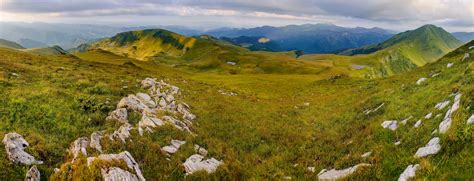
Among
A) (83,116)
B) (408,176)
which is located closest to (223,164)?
(408,176)

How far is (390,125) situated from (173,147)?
1284 cm

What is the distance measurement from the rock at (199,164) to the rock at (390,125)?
10196 mm

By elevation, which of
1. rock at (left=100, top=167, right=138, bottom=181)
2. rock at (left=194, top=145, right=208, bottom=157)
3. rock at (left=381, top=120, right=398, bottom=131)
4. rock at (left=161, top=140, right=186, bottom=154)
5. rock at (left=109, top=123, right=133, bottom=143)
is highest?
rock at (left=381, top=120, right=398, bottom=131)

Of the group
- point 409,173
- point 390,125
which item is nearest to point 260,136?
point 390,125

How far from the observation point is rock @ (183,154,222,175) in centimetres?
1344

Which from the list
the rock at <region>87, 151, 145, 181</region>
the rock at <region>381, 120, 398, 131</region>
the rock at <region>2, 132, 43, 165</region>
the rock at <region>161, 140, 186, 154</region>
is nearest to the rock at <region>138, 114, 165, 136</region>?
the rock at <region>161, 140, 186, 154</region>

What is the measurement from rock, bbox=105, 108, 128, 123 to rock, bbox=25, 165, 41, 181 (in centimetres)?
803

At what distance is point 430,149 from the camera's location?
1091cm

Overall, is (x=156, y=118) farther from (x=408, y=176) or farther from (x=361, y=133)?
(x=408, y=176)

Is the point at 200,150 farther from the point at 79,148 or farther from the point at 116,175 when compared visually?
the point at 116,175

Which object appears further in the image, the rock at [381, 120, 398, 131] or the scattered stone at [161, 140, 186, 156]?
the rock at [381, 120, 398, 131]

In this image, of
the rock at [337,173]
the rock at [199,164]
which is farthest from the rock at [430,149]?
the rock at [199,164]

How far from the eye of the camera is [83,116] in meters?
18.9

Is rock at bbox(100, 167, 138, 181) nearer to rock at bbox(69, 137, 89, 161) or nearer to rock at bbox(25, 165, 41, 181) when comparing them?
rock at bbox(25, 165, 41, 181)
